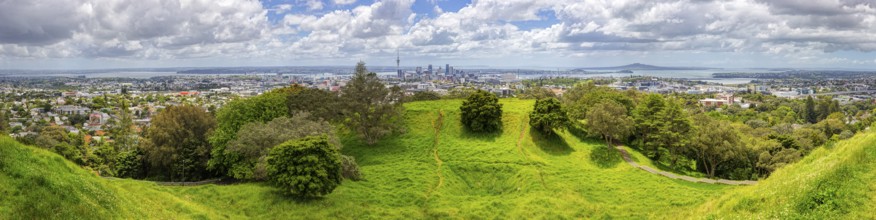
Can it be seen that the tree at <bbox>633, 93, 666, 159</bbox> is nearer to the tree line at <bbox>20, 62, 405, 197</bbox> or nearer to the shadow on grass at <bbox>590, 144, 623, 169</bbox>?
the shadow on grass at <bbox>590, 144, 623, 169</bbox>

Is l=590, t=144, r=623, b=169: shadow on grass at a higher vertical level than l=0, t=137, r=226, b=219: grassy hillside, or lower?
lower

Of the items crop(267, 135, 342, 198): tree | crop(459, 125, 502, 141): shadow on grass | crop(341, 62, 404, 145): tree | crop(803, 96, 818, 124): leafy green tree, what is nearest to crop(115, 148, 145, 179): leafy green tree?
crop(341, 62, 404, 145): tree

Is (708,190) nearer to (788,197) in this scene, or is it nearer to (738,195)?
(738,195)

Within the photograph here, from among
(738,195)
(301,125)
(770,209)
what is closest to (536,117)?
(301,125)

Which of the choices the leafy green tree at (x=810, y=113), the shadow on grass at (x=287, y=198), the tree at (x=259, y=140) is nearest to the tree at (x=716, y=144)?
the tree at (x=259, y=140)

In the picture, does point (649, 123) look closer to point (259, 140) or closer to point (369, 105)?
point (369, 105)

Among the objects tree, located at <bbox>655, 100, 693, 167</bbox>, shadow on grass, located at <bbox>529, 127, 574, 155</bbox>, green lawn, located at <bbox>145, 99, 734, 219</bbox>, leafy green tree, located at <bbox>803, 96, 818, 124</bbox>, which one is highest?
Answer: tree, located at <bbox>655, 100, 693, 167</bbox>
